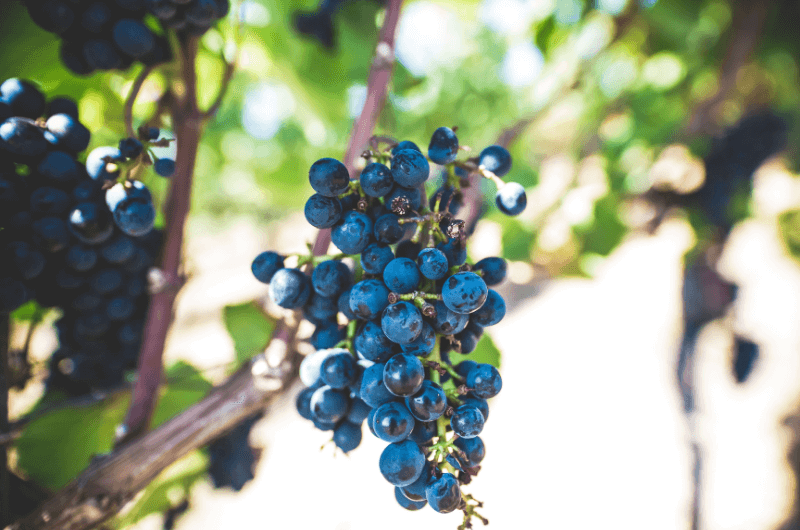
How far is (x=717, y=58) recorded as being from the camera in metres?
1.95

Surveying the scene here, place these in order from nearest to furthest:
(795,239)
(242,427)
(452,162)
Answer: (452,162), (242,427), (795,239)

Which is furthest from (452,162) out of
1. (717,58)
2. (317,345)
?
(717,58)

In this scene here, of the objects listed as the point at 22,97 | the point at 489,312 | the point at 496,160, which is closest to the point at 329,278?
the point at 489,312

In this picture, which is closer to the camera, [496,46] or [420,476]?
[420,476]

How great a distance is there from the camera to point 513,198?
0.70 meters

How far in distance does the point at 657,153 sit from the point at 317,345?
6.95 ft

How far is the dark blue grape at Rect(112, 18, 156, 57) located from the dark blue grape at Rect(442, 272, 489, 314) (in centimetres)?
77

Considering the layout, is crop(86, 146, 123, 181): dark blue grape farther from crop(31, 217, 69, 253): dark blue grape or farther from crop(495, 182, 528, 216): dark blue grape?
crop(495, 182, 528, 216): dark blue grape

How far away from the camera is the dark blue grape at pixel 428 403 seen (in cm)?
55

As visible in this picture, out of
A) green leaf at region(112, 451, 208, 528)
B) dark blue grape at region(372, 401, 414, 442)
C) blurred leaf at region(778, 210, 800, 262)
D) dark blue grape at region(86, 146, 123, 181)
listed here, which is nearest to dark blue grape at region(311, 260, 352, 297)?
dark blue grape at region(372, 401, 414, 442)

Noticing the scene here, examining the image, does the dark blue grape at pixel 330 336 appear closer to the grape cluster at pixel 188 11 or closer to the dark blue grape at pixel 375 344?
the dark blue grape at pixel 375 344

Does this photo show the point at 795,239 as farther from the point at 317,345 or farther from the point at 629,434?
the point at 317,345

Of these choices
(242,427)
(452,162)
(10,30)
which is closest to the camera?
(452,162)

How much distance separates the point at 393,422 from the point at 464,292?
0.21 meters
